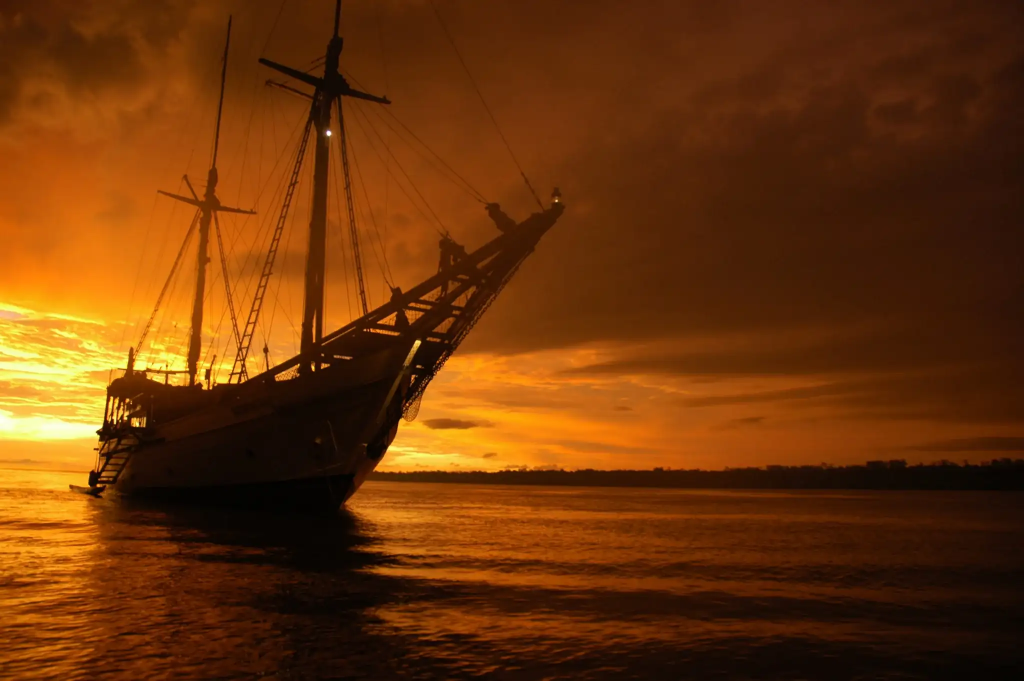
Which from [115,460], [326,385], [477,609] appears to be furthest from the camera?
[115,460]

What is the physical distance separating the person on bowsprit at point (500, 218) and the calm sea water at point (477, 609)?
41.0 ft

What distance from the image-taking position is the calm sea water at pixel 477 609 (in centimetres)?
849

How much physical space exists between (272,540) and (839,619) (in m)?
16.8

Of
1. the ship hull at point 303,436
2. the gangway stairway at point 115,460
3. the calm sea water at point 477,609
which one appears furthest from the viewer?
the gangway stairway at point 115,460

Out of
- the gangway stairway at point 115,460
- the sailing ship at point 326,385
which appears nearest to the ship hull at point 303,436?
the sailing ship at point 326,385

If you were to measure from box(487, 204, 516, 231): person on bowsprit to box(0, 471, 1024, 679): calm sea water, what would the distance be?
12.5m

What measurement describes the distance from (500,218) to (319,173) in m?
9.94

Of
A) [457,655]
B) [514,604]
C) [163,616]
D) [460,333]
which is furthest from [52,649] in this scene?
[460,333]

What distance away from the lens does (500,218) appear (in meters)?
27.7

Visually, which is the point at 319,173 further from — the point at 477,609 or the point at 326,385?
the point at 477,609

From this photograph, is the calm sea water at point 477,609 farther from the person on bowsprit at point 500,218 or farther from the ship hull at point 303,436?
the person on bowsprit at point 500,218

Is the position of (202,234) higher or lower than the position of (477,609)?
higher

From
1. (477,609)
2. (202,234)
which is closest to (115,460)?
(202,234)

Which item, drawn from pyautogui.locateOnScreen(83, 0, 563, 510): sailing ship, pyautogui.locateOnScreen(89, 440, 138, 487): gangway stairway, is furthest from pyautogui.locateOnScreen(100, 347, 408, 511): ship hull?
pyautogui.locateOnScreen(89, 440, 138, 487): gangway stairway
